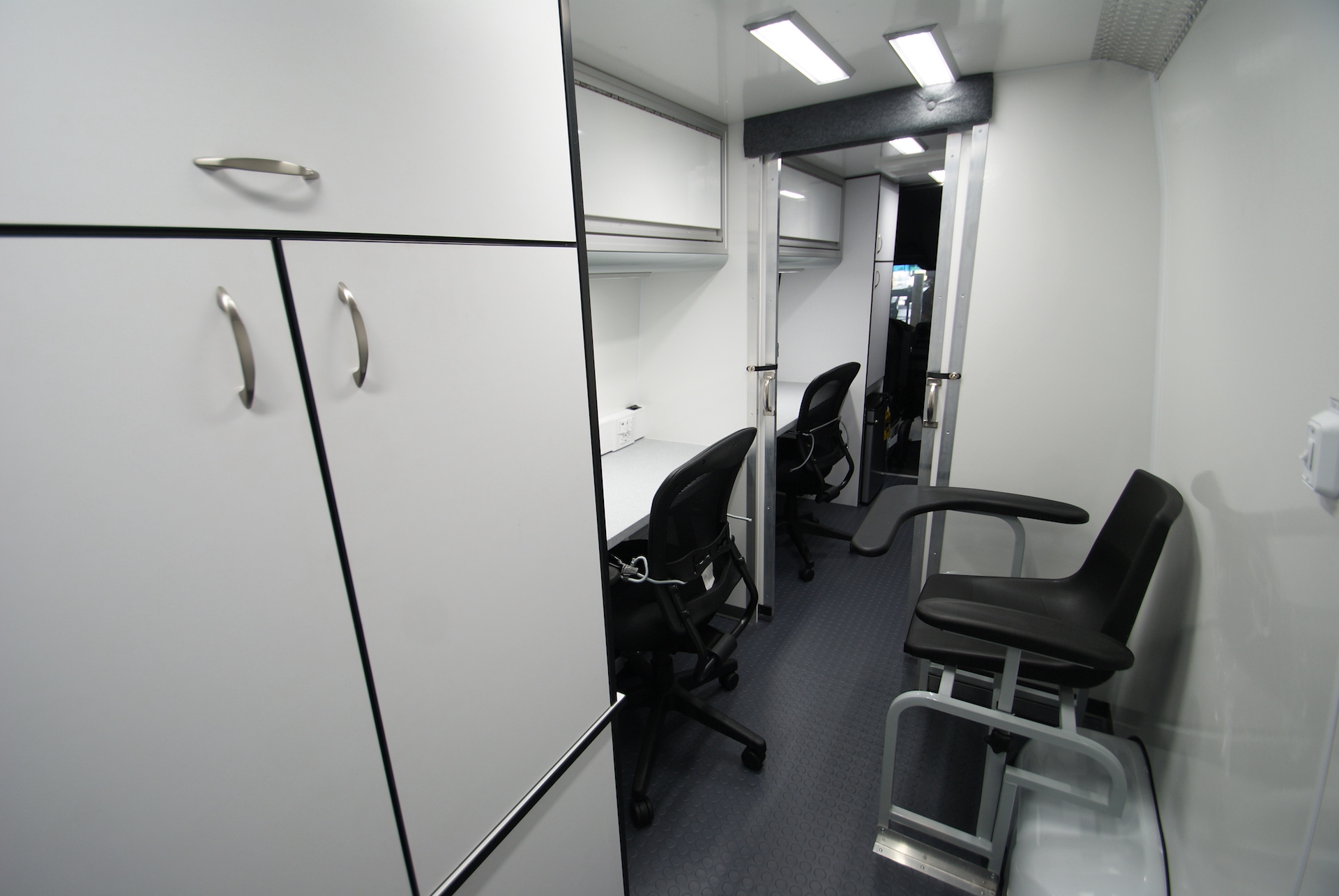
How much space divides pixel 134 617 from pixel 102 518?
0.31ft

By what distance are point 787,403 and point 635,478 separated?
1.46 m

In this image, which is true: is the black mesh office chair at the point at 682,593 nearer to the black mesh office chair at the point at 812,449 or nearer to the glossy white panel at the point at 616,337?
the glossy white panel at the point at 616,337

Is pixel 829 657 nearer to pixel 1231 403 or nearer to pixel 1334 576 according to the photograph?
pixel 1231 403

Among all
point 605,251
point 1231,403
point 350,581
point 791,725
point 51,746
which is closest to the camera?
point 51,746

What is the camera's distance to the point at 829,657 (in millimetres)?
2230

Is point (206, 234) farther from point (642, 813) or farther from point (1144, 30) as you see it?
point (1144, 30)

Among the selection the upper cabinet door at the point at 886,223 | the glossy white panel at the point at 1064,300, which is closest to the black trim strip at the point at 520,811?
the glossy white panel at the point at 1064,300

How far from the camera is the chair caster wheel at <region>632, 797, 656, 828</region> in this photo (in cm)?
154

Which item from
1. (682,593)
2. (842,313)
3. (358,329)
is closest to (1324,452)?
(358,329)

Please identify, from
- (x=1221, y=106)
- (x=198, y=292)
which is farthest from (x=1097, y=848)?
(x=198, y=292)

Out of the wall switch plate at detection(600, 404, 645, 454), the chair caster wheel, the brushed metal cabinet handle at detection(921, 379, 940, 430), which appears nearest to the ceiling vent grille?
the brushed metal cabinet handle at detection(921, 379, 940, 430)

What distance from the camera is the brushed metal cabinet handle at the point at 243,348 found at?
52cm

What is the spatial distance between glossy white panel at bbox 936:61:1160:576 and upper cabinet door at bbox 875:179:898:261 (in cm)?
169

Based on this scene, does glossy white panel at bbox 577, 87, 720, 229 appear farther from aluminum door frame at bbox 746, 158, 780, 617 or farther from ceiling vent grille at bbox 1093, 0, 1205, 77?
ceiling vent grille at bbox 1093, 0, 1205, 77
